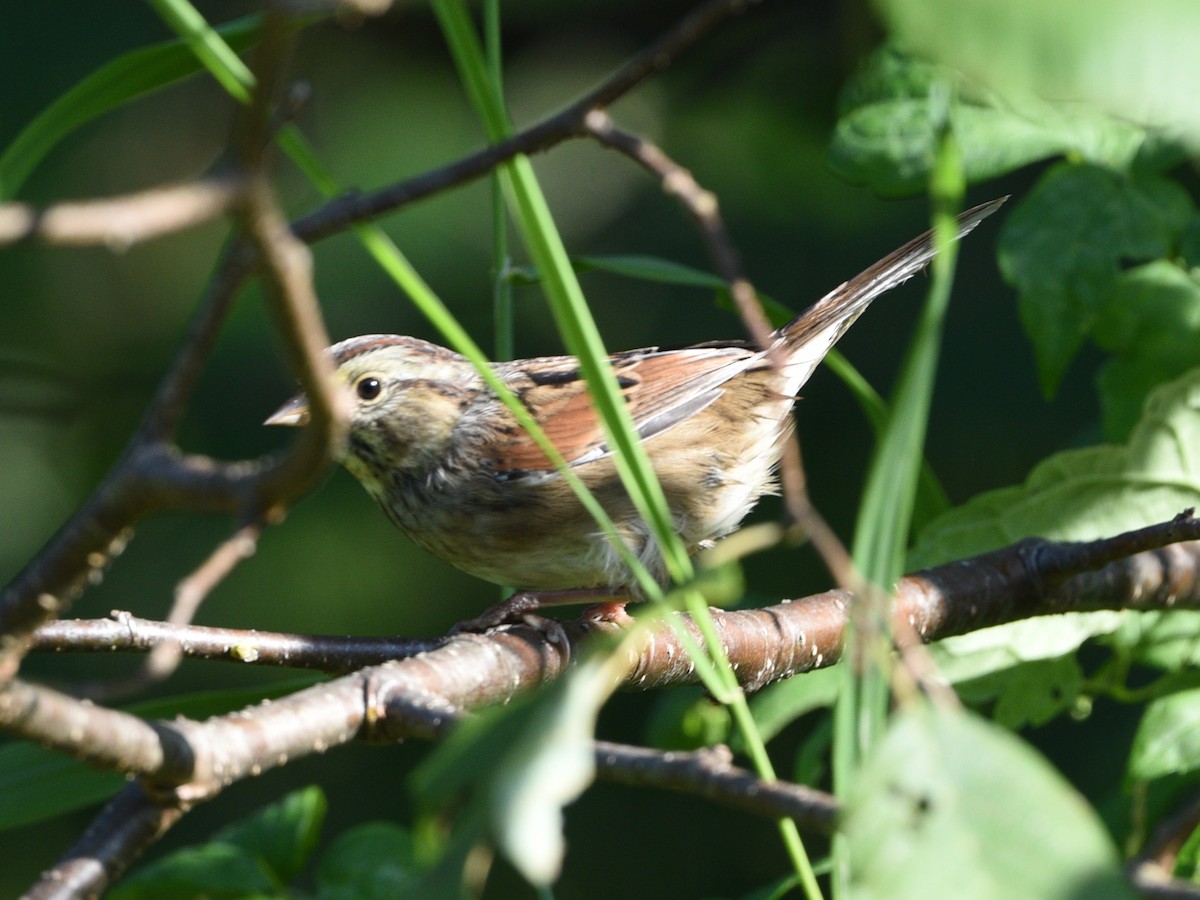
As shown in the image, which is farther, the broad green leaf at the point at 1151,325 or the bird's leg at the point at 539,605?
the bird's leg at the point at 539,605

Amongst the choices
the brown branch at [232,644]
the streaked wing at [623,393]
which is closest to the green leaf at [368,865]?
the brown branch at [232,644]

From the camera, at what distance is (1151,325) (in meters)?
2.09

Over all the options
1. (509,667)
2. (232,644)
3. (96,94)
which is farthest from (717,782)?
(232,644)

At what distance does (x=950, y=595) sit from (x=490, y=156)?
1.41m

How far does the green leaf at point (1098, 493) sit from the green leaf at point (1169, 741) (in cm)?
49

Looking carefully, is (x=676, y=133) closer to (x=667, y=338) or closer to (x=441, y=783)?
(x=667, y=338)

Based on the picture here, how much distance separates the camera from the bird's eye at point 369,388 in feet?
9.59

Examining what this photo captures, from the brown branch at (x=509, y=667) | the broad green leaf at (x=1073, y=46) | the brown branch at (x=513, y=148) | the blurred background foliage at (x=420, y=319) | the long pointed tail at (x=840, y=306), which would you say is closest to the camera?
the broad green leaf at (x=1073, y=46)

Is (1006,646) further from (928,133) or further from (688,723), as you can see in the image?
(928,133)

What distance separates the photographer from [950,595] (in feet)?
7.03

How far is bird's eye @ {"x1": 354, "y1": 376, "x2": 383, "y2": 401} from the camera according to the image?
2.92 m

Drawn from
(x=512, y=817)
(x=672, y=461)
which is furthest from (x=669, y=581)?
(x=512, y=817)

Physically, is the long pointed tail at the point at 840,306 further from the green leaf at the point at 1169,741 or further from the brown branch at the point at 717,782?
the brown branch at the point at 717,782

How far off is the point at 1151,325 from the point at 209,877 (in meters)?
1.69
